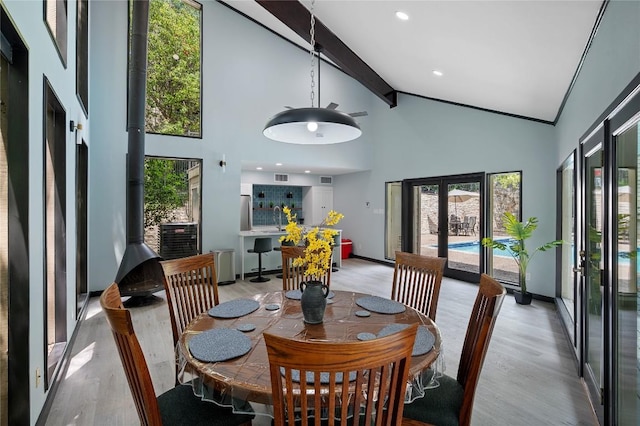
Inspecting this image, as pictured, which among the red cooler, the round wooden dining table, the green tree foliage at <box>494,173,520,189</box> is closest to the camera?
the round wooden dining table

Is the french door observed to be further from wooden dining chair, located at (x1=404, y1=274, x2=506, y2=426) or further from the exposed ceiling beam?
wooden dining chair, located at (x1=404, y1=274, x2=506, y2=426)

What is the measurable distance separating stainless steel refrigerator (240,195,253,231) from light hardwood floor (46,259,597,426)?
8.92ft

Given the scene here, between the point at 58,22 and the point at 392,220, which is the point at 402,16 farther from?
the point at 392,220

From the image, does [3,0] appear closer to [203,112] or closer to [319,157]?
[203,112]

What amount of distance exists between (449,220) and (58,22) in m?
6.35

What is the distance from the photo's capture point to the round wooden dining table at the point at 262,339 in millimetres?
1316

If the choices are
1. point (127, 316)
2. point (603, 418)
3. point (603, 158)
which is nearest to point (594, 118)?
point (603, 158)

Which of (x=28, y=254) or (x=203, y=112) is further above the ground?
(x=203, y=112)

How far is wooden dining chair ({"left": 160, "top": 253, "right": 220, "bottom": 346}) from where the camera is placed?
7.33ft

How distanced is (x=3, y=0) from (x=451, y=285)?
626cm

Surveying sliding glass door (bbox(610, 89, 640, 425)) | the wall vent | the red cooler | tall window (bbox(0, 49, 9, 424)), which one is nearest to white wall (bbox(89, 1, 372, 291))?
the wall vent

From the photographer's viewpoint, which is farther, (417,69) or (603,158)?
(417,69)

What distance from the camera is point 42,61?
219 centimetres

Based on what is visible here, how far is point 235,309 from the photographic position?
2.13 meters
